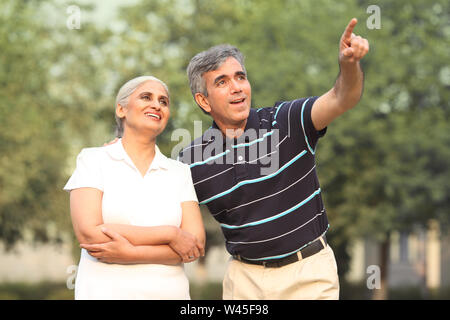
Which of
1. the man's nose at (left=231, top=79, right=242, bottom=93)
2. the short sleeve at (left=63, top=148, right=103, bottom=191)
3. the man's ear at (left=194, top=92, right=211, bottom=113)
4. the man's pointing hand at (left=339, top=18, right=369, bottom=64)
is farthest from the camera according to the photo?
the man's ear at (left=194, top=92, right=211, bottom=113)

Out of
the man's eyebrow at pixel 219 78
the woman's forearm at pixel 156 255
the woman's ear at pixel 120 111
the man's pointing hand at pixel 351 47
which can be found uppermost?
the man's eyebrow at pixel 219 78

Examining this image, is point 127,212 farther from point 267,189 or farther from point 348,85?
point 348,85

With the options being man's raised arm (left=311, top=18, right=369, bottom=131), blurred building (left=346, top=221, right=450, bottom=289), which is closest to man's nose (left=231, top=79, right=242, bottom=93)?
man's raised arm (left=311, top=18, right=369, bottom=131)

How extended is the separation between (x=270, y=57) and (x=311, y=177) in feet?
54.3

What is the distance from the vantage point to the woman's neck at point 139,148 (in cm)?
380

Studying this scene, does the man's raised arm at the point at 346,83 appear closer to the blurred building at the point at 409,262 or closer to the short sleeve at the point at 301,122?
the short sleeve at the point at 301,122

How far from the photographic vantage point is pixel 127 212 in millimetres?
3600

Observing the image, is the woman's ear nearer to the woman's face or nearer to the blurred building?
the woman's face

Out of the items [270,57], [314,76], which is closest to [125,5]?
[270,57]

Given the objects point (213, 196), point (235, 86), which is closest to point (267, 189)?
point (213, 196)

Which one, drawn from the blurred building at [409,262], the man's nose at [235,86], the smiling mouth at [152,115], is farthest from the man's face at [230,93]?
the blurred building at [409,262]

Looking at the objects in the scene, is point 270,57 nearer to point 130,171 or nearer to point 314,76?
point 314,76

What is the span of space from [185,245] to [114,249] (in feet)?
1.41

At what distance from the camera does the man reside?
398 centimetres
